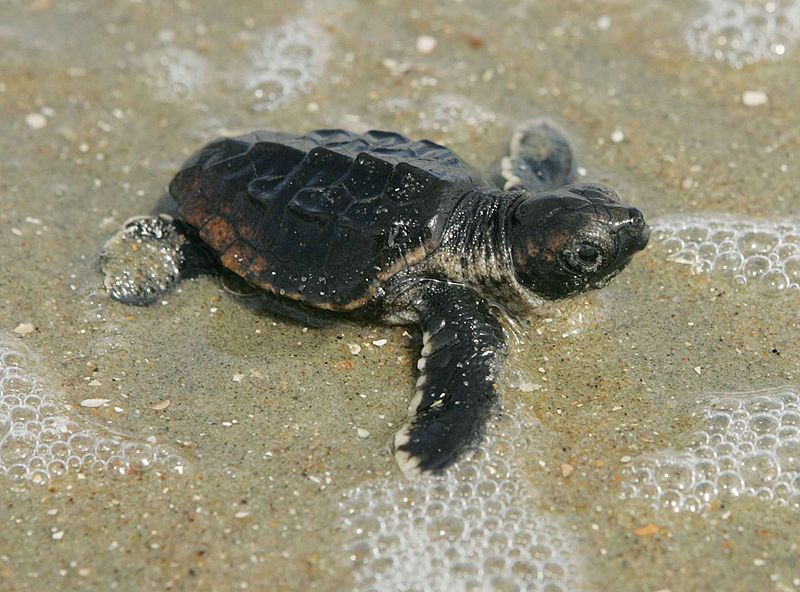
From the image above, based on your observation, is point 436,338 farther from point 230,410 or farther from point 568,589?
point 568,589

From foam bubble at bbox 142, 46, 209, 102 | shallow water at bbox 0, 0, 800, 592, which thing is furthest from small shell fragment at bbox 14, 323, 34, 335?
foam bubble at bbox 142, 46, 209, 102

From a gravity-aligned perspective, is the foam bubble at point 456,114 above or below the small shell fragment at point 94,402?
above

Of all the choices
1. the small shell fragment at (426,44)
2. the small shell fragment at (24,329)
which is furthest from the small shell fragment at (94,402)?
the small shell fragment at (426,44)

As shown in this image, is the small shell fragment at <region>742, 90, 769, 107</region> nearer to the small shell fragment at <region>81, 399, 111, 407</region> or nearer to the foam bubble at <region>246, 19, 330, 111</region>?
the foam bubble at <region>246, 19, 330, 111</region>

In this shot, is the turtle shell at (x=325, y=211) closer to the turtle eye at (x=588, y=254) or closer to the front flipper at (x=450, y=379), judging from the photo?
the front flipper at (x=450, y=379)

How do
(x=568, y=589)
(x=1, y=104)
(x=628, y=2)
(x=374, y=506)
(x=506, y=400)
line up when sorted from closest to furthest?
(x=568, y=589) < (x=374, y=506) < (x=506, y=400) < (x=1, y=104) < (x=628, y=2)

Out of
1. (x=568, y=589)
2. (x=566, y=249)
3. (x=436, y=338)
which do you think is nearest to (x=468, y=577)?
(x=568, y=589)

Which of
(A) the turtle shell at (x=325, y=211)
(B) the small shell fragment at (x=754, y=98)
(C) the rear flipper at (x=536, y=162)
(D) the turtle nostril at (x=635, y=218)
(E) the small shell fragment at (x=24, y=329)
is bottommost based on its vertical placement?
(E) the small shell fragment at (x=24, y=329)

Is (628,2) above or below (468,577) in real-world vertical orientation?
above
